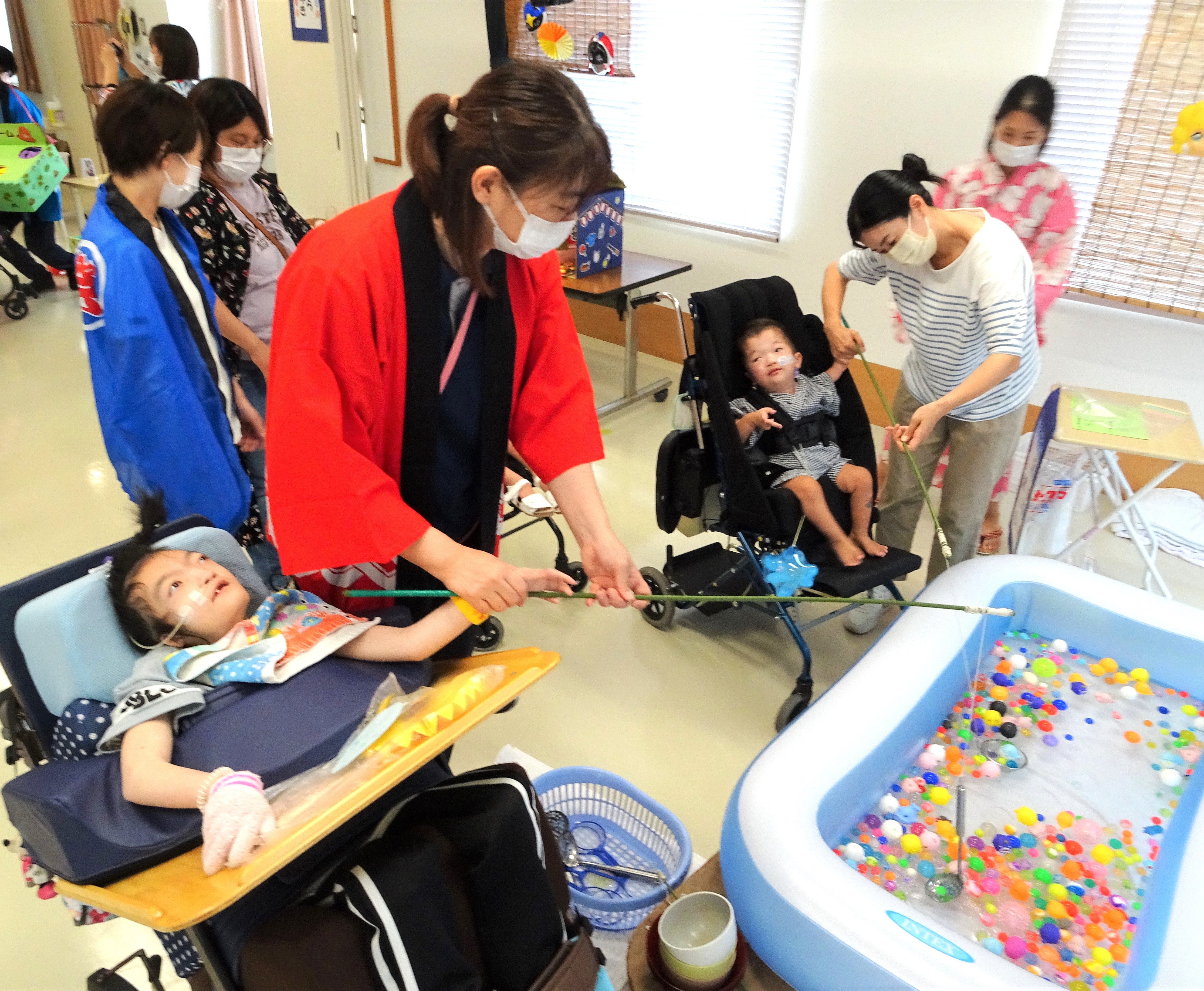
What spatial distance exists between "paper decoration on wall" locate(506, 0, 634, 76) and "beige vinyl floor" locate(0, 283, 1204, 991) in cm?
188

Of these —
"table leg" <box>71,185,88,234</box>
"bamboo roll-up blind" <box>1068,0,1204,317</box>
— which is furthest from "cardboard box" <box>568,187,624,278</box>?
"table leg" <box>71,185,88,234</box>

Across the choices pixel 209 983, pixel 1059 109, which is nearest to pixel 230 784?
pixel 209 983

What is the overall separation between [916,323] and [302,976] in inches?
83.4

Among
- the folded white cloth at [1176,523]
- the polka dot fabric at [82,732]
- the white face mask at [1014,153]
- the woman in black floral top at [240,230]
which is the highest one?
the white face mask at [1014,153]

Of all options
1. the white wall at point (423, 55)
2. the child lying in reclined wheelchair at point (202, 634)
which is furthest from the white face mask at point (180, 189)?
the white wall at point (423, 55)

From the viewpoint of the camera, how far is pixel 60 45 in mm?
7527

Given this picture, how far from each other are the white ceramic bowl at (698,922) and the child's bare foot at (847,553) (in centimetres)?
114

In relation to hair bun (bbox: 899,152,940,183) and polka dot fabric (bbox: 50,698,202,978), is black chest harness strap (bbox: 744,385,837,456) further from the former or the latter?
polka dot fabric (bbox: 50,698,202,978)

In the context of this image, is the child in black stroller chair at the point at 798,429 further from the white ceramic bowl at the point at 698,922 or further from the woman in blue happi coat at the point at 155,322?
the woman in blue happi coat at the point at 155,322

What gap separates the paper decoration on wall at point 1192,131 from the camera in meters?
2.60

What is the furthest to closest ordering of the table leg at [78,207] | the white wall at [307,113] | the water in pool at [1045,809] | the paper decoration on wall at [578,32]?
1. the table leg at [78,207]
2. the white wall at [307,113]
3. the paper decoration on wall at [578,32]
4. the water in pool at [1045,809]

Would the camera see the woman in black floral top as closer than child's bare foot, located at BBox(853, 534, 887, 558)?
Yes

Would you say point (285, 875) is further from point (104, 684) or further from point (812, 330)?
point (812, 330)

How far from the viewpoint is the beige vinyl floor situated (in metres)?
1.80
